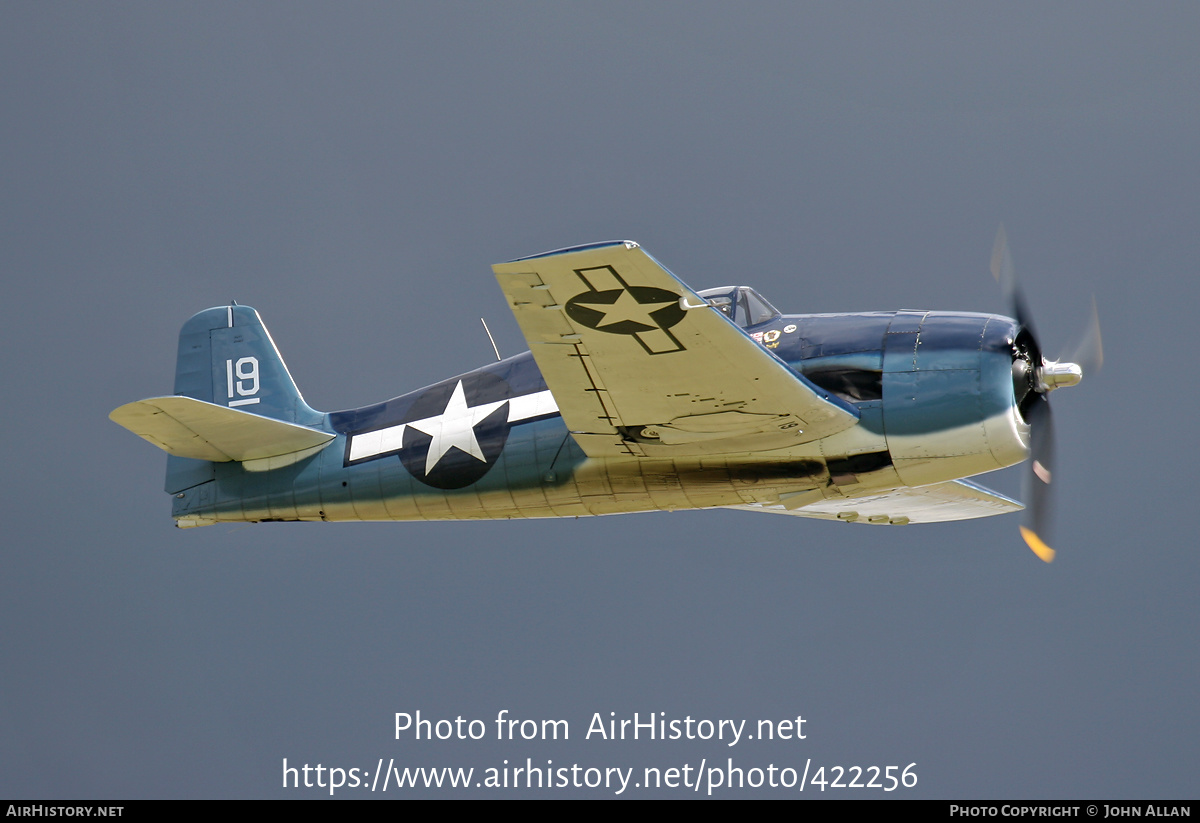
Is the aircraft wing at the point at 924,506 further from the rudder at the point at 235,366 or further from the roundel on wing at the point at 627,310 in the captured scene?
the rudder at the point at 235,366

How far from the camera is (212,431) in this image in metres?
12.4

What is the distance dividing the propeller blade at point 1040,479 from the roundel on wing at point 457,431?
4.69m

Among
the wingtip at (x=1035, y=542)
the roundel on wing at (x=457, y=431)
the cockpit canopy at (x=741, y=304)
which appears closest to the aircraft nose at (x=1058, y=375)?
the wingtip at (x=1035, y=542)

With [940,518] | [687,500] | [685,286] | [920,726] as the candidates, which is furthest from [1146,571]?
[685,286]

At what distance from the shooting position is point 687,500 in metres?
11.3

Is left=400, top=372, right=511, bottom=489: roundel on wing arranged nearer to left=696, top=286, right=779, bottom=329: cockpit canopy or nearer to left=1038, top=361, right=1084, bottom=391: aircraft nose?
left=696, top=286, right=779, bottom=329: cockpit canopy

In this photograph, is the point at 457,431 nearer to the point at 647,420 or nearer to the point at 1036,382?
the point at 647,420

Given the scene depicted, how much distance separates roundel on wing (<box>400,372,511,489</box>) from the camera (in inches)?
461

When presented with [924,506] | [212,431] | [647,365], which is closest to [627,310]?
[647,365]

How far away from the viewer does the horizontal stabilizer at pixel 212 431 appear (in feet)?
38.0

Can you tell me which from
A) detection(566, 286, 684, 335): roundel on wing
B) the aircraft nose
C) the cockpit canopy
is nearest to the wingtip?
the aircraft nose

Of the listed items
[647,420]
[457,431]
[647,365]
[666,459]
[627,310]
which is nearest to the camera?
[627,310]

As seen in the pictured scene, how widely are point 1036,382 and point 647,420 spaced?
324cm

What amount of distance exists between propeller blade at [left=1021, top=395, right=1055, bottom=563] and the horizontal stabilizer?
6.83 m
